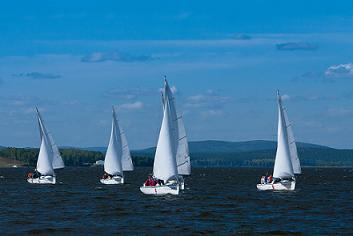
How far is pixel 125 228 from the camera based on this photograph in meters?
63.7

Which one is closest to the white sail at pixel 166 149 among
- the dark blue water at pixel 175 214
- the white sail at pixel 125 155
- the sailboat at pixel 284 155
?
the dark blue water at pixel 175 214

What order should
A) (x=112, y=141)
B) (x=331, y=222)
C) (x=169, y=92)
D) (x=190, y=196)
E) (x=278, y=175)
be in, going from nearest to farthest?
(x=331, y=222)
(x=169, y=92)
(x=190, y=196)
(x=278, y=175)
(x=112, y=141)

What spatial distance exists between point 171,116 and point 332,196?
86.3ft

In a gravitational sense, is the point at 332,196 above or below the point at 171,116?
below

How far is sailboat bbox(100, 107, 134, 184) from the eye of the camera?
132125 millimetres

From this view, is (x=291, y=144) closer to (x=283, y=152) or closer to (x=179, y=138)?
(x=283, y=152)

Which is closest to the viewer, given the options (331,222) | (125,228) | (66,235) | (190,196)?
(66,235)

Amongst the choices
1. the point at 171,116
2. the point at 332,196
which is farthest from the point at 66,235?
the point at 332,196

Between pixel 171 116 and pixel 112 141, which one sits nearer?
pixel 171 116

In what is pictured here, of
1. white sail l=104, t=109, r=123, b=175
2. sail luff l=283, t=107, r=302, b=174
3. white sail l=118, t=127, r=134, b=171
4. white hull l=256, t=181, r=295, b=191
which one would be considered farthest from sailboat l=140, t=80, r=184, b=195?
white sail l=118, t=127, r=134, b=171

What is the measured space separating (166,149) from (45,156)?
48.2m

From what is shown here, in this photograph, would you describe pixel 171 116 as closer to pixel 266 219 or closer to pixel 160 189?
pixel 160 189

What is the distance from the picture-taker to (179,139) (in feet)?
310

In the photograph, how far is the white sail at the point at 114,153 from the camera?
132 m
